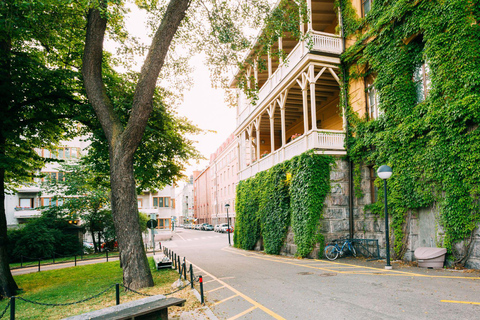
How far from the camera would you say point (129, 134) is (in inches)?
372

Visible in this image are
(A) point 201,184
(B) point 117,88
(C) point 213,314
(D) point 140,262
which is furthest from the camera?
(A) point 201,184

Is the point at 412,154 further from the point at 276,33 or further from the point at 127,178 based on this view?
the point at 127,178

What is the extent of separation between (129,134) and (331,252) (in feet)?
31.2

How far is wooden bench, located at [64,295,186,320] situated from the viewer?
5.30 meters

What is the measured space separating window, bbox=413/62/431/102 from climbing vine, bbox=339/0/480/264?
65mm

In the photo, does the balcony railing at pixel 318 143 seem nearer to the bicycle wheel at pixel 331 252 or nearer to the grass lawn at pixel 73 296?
the bicycle wheel at pixel 331 252

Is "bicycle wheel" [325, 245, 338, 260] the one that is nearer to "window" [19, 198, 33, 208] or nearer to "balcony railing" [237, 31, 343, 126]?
"balcony railing" [237, 31, 343, 126]

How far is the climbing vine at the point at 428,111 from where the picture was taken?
940 centimetres

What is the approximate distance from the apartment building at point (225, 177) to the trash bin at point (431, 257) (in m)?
40.3

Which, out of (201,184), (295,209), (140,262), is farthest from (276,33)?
(201,184)

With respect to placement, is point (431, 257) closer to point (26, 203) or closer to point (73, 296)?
point (73, 296)

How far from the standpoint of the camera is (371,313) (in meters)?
5.88

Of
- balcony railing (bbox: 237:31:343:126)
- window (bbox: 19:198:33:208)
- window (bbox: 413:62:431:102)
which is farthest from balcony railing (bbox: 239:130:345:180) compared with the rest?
window (bbox: 19:198:33:208)

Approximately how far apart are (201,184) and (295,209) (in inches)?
3178
